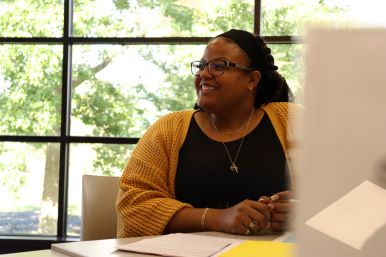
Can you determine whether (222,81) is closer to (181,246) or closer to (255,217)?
(255,217)

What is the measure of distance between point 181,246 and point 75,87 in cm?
290

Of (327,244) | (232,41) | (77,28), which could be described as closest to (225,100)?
(232,41)

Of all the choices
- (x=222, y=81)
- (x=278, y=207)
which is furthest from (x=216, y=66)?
(x=278, y=207)

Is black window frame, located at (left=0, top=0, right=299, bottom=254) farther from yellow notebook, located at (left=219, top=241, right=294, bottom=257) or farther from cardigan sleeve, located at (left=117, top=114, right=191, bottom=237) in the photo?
yellow notebook, located at (left=219, top=241, right=294, bottom=257)

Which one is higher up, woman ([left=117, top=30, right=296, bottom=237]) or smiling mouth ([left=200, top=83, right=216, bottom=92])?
smiling mouth ([left=200, top=83, right=216, bottom=92])

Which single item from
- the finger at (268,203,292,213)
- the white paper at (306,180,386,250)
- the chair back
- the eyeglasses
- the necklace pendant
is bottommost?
the chair back

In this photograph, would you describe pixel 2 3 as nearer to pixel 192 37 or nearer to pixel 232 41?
pixel 192 37

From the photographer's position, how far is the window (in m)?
3.76

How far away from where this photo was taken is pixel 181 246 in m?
1.11

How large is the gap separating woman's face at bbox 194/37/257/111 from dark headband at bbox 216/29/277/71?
2 centimetres

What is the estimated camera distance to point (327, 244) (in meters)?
0.39

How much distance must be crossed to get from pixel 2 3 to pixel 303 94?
3.83 metres

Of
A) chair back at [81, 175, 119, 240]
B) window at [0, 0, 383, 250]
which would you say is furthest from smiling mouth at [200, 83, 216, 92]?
window at [0, 0, 383, 250]

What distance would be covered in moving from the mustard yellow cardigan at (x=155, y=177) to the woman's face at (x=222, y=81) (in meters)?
0.09
